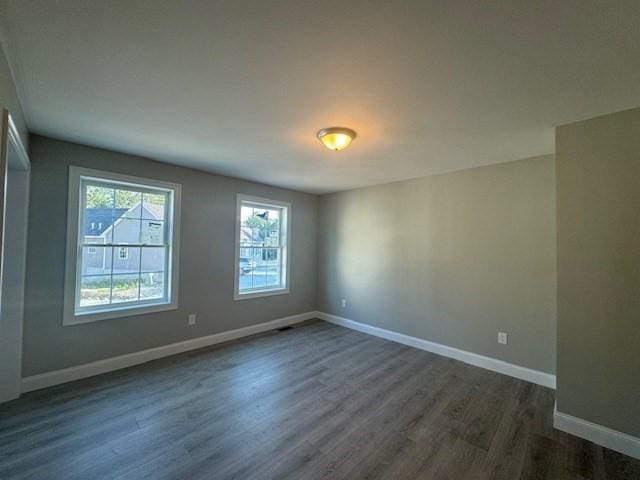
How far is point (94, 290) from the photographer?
295 cm

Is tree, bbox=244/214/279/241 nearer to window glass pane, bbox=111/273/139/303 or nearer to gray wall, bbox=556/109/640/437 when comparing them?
window glass pane, bbox=111/273/139/303

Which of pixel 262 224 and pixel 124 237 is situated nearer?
pixel 124 237

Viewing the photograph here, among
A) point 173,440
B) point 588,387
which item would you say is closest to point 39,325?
point 173,440

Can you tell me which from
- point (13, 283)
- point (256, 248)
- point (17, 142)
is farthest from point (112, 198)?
point (256, 248)

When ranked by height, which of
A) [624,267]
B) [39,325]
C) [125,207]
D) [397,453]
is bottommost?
[397,453]

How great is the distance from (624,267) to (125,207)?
4.67 metres

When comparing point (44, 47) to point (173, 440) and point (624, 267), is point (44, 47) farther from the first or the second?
point (624, 267)

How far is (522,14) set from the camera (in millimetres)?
1185

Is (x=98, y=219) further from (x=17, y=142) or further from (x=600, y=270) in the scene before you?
(x=600, y=270)

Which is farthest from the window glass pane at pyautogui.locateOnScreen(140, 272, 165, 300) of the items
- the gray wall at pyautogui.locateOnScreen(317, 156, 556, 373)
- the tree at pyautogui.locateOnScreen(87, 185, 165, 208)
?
the gray wall at pyautogui.locateOnScreen(317, 156, 556, 373)

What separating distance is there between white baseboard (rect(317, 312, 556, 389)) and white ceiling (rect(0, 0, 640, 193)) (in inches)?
93.5

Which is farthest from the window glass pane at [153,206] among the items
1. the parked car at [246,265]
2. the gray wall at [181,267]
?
the parked car at [246,265]

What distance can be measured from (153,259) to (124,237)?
1.35 feet

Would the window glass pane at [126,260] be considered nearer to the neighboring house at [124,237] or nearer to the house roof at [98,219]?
the neighboring house at [124,237]
